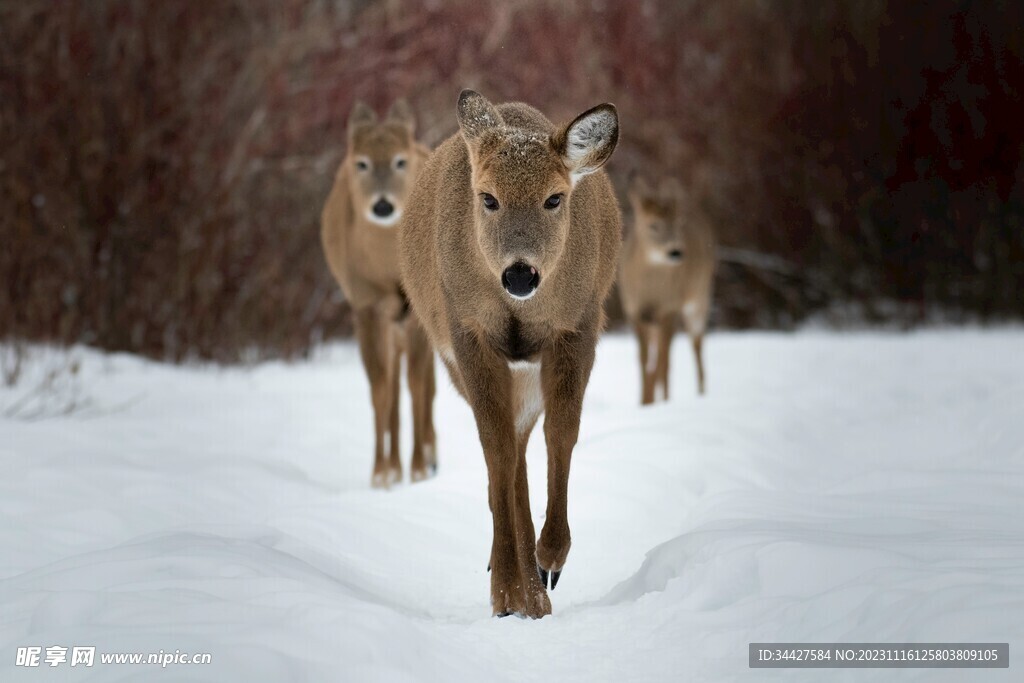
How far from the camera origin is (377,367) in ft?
25.8

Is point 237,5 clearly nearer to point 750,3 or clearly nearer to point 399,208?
point 399,208

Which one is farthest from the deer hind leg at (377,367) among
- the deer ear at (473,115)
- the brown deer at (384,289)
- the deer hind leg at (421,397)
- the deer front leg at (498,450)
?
the deer ear at (473,115)

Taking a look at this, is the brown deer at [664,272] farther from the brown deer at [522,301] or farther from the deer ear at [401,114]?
the brown deer at [522,301]

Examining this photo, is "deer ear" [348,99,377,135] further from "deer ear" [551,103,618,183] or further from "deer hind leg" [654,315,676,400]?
"deer ear" [551,103,618,183]

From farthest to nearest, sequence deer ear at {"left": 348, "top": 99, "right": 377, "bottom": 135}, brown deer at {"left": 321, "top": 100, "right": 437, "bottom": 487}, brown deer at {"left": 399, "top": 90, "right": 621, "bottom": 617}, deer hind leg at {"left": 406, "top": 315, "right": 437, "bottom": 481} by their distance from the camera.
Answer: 1. deer ear at {"left": 348, "top": 99, "right": 377, "bottom": 135}
2. brown deer at {"left": 321, "top": 100, "right": 437, "bottom": 487}
3. deer hind leg at {"left": 406, "top": 315, "right": 437, "bottom": 481}
4. brown deer at {"left": 399, "top": 90, "right": 621, "bottom": 617}

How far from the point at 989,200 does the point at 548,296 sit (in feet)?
43.5

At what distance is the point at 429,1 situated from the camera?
59.4 feet

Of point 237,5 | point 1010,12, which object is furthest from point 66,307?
point 1010,12

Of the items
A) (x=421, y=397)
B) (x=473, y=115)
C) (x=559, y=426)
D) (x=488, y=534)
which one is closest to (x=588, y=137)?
(x=473, y=115)

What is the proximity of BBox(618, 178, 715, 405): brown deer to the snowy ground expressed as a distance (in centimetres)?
121

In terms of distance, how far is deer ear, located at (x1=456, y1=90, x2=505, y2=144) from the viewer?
481cm

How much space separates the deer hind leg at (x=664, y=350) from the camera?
1066 cm

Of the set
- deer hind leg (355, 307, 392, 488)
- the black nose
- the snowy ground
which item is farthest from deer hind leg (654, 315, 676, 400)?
the black nose

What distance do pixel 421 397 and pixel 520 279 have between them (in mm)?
3410
